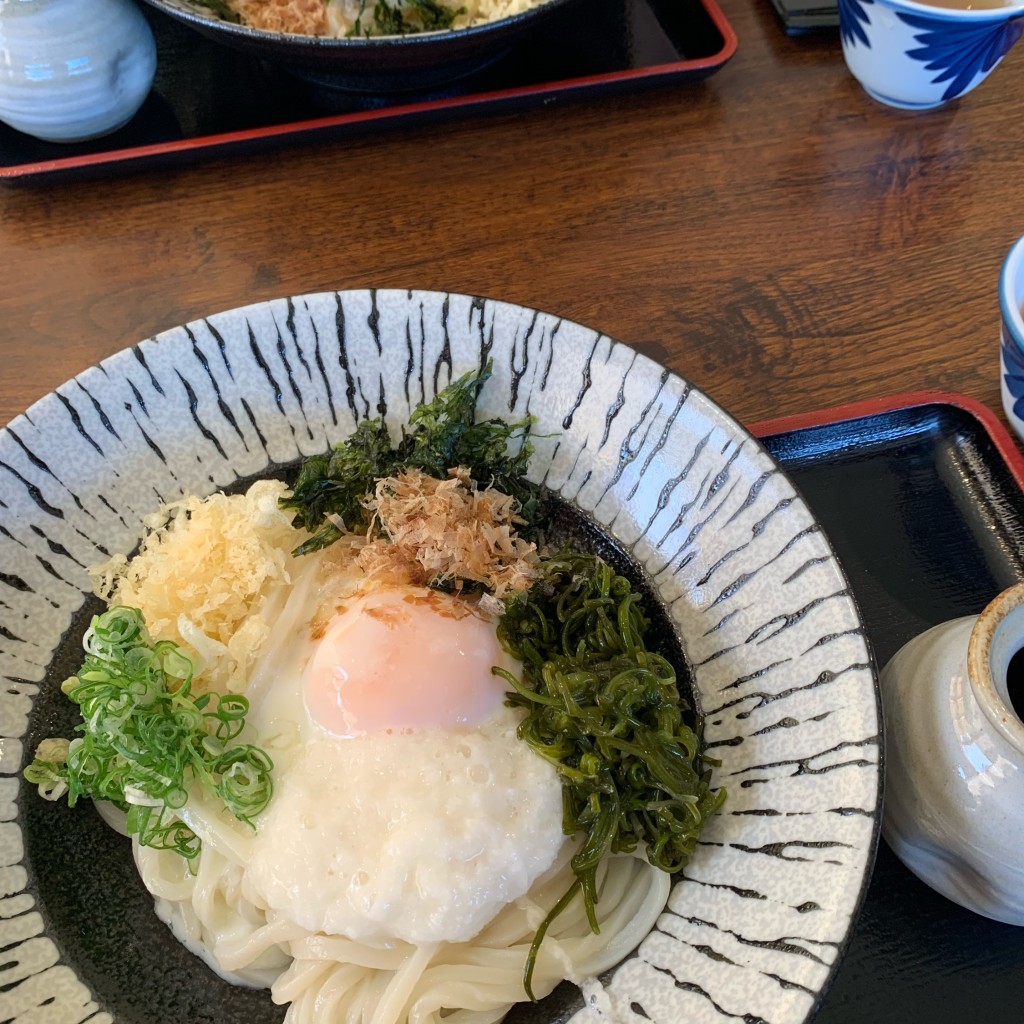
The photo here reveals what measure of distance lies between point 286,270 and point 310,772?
1572 millimetres

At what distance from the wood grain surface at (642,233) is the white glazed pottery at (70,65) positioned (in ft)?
0.66

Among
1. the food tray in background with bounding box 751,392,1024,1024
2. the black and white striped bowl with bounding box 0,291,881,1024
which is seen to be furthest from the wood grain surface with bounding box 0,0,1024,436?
the black and white striped bowl with bounding box 0,291,881,1024

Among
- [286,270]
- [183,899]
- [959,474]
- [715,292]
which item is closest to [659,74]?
[715,292]

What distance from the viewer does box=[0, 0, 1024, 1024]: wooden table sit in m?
2.38

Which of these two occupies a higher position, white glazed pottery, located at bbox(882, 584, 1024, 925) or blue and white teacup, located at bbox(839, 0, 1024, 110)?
blue and white teacup, located at bbox(839, 0, 1024, 110)

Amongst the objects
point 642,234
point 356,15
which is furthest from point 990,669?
point 356,15

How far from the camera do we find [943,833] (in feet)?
4.70

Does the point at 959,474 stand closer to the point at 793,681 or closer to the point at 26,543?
the point at 793,681

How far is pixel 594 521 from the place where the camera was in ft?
6.32

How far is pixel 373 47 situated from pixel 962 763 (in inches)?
88.4

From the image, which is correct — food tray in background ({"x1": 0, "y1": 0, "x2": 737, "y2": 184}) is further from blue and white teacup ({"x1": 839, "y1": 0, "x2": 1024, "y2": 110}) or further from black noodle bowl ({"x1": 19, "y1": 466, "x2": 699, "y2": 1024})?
black noodle bowl ({"x1": 19, "y1": 466, "x2": 699, "y2": 1024})

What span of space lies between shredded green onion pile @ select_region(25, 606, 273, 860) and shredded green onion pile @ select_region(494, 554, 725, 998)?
1.82 feet

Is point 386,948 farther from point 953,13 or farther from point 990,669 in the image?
point 953,13

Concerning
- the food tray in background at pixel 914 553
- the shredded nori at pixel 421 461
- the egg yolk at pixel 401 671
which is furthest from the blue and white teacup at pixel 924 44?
the egg yolk at pixel 401 671
